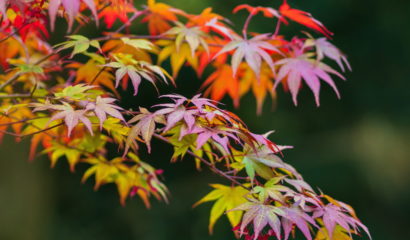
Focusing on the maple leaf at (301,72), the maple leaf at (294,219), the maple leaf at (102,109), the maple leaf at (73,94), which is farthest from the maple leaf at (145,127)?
the maple leaf at (301,72)

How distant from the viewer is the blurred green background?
341 cm

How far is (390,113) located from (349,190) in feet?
1.95

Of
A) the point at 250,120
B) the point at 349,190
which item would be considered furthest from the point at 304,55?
the point at 349,190

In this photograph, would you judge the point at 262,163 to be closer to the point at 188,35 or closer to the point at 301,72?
the point at 301,72

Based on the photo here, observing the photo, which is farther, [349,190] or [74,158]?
[349,190]

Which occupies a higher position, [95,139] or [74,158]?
[95,139]

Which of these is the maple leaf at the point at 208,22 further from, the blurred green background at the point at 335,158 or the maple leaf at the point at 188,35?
the blurred green background at the point at 335,158

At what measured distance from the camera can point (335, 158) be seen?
11.6ft

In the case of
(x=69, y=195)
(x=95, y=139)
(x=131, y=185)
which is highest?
(x=95, y=139)

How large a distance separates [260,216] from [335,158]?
2.80 metres

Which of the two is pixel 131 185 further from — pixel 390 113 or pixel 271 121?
A: pixel 390 113

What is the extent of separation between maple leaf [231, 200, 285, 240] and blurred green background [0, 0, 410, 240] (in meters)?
2.50

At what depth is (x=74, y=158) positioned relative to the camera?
1415 mm

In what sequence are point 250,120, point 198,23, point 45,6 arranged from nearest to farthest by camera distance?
point 45,6 < point 198,23 < point 250,120
